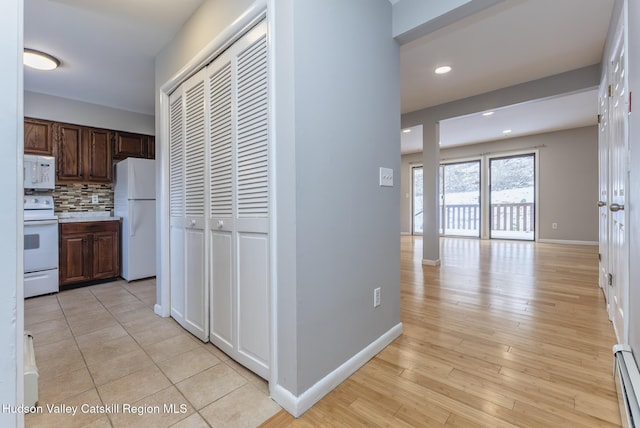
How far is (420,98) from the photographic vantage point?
4.18 meters

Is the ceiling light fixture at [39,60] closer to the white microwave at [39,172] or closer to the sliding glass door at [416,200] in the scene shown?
the white microwave at [39,172]

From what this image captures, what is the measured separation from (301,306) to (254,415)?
0.54 m

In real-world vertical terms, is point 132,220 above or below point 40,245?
above

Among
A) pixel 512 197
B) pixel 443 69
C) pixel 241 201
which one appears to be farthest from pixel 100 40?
pixel 512 197

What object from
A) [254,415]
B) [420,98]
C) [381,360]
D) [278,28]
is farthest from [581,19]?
[254,415]

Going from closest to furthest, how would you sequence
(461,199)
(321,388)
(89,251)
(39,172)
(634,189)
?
(634,189) < (321,388) < (39,172) < (89,251) < (461,199)

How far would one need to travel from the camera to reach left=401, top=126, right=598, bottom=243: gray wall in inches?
239

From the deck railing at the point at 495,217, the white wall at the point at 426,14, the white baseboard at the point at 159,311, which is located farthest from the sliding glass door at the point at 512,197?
the white baseboard at the point at 159,311

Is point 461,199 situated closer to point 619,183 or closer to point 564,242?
point 564,242

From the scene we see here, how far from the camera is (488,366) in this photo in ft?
5.51

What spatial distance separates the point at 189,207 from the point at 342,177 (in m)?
1.38

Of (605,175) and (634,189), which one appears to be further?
(605,175)

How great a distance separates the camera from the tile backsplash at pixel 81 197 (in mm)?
3887

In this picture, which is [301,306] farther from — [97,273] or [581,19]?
[97,273]
